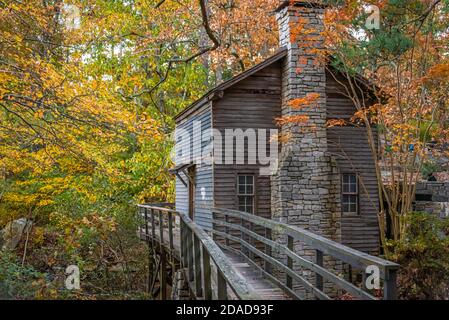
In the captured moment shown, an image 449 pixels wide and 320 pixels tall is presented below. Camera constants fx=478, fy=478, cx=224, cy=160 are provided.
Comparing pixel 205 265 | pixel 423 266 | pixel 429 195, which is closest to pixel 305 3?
pixel 429 195

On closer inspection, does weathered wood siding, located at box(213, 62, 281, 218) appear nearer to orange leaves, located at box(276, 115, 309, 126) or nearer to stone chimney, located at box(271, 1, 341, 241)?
stone chimney, located at box(271, 1, 341, 241)

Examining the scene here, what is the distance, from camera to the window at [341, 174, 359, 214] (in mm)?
14406

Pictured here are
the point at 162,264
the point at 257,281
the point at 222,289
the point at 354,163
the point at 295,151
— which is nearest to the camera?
the point at 222,289

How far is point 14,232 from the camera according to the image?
17719mm

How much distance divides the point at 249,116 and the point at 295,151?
5.50 feet

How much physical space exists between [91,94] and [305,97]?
610 centimetres

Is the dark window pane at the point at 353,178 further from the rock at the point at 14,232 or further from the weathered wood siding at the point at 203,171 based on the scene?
the rock at the point at 14,232

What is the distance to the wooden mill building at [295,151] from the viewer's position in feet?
44.3

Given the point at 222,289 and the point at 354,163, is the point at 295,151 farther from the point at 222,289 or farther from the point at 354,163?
the point at 222,289

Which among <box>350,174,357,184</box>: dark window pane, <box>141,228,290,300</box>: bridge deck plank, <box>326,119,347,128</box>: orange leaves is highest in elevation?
<box>326,119,347,128</box>: orange leaves

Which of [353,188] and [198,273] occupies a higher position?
[353,188]

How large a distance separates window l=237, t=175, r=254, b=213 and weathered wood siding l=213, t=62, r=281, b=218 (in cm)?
15

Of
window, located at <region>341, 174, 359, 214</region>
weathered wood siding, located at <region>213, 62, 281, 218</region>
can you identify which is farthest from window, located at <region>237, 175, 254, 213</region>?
window, located at <region>341, 174, 359, 214</region>
